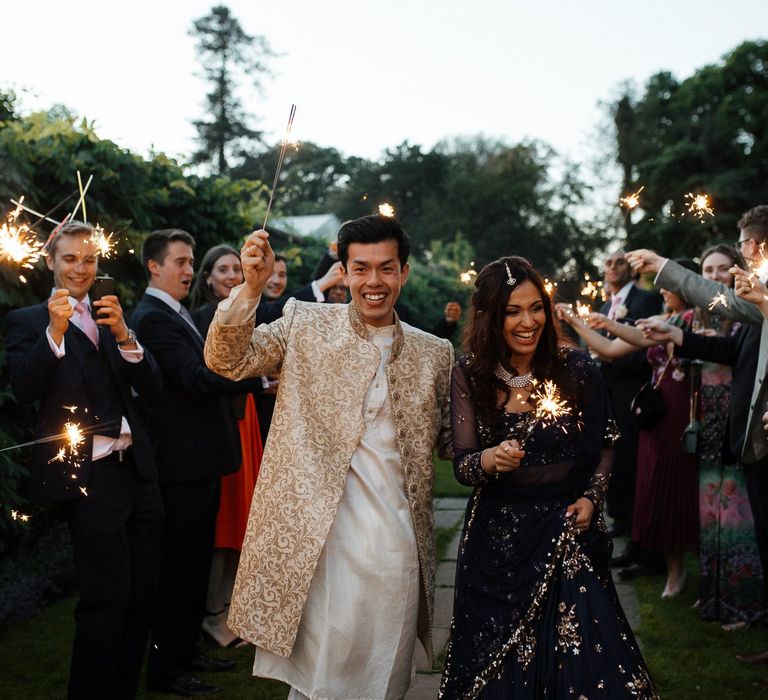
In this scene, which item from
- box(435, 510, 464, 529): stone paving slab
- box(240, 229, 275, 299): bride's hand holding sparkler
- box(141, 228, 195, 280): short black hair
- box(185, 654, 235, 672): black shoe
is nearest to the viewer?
box(240, 229, 275, 299): bride's hand holding sparkler

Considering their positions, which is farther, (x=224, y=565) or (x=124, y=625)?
(x=224, y=565)

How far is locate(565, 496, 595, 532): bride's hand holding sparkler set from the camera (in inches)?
124

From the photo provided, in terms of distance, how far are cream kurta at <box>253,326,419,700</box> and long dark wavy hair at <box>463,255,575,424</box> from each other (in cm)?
44

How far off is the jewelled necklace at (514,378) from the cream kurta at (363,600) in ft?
1.70

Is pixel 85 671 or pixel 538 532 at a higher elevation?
pixel 538 532

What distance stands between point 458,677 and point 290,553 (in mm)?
756

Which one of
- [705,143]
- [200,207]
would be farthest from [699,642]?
[705,143]

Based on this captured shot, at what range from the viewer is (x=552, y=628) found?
3.02 m

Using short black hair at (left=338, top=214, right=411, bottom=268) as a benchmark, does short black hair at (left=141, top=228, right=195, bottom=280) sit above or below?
above

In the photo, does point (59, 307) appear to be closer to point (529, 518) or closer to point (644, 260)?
point (529, 518)

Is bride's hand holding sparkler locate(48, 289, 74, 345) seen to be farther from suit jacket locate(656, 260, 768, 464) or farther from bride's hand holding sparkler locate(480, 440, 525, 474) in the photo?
suit jacket locate(656, 260, 768, 464)

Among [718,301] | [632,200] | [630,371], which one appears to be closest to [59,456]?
[632,200]

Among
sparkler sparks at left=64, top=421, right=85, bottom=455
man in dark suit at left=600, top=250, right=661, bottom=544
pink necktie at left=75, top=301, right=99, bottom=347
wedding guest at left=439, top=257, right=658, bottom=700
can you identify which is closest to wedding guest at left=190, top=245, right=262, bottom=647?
pink necktie at left=75, top=301, right=99, bottom=347

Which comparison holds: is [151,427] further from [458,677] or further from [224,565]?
[458,677]
